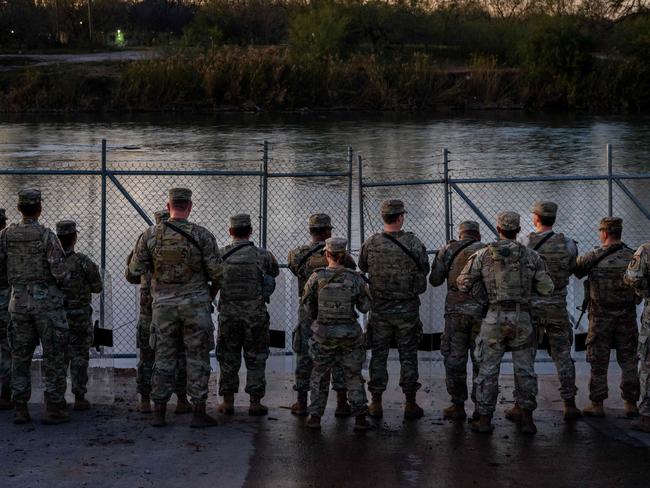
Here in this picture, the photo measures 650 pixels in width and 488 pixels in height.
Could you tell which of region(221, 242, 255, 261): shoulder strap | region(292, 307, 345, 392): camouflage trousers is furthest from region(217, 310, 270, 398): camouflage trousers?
region(221, 242, 255, 261): shoulder strap

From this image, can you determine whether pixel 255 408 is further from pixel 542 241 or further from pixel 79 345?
pixel 542 241

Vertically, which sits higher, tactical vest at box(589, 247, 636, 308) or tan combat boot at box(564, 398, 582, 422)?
tactical vest at box(589, 247, 636, 308)

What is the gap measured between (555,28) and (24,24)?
33.3 metres

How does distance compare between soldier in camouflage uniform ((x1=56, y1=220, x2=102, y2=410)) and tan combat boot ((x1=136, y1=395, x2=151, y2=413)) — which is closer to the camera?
soldier in camouflage uniform ((x1=56, y1=220, x2=102, y2=410))

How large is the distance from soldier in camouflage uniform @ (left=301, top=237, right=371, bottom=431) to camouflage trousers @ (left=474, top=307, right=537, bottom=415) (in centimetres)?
94

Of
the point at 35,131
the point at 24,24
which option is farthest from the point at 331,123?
the point at 24,24

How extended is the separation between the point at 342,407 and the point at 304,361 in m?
0.49

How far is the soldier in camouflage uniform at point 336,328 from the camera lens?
29.1 ft

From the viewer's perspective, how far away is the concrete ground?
782cm

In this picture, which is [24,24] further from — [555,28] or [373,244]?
[373,244]

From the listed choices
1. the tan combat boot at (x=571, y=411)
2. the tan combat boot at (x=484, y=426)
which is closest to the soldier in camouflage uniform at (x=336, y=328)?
the tan combat boot at (x=484, y=426)

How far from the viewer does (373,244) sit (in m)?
9.41

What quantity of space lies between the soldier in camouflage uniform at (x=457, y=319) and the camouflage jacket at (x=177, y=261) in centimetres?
187

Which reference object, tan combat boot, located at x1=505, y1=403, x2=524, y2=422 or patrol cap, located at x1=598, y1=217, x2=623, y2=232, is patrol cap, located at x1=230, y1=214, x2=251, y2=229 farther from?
patrol cap, located at x1=598, y1=217, x2=623, y2=232
